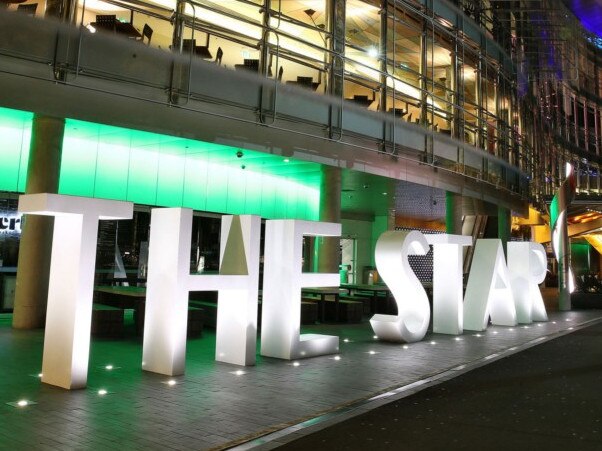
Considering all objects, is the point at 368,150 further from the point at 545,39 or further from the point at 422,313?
the point at 545,39

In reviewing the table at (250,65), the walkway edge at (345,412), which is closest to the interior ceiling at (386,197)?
the table at (250,65)

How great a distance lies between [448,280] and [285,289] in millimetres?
5008

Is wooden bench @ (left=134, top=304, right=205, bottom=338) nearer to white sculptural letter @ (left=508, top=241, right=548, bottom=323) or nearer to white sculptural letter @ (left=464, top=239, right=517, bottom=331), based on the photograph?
white sculptural letter @ (left=464, top=239, right=517, bottom=331)

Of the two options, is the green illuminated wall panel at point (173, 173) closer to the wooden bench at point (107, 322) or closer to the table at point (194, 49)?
the table at point (194, 49)

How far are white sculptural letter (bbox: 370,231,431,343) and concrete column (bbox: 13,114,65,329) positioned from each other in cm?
675

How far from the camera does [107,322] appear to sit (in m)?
10.7

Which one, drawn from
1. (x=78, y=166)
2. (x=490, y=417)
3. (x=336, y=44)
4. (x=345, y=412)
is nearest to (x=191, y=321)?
(x=345, y=412)

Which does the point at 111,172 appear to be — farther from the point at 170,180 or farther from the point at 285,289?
the point at 285,289

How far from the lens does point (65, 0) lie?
1073 cm

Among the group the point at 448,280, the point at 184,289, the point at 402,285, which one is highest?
the point at 448,280

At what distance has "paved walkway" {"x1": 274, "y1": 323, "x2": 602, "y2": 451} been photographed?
4.84 metres

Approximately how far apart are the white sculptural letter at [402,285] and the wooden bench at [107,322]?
5.10 metres

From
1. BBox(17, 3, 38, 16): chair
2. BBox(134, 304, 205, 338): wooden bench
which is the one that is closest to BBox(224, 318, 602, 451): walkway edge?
BBox(134, 304, 205, 338): wooden bench

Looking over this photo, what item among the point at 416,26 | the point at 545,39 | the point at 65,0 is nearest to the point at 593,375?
the point at 65,0
